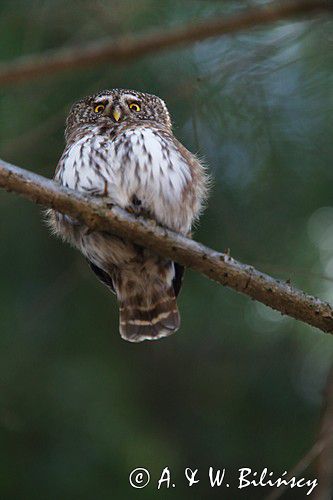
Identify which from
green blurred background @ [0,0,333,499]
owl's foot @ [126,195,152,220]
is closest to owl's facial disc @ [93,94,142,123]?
green blurred background @ [0,0,333,499]

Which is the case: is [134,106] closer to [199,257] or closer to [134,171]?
[134,171]

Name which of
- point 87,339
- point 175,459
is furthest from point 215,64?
point 175,459

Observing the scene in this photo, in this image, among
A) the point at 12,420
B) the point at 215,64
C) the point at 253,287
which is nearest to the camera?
the point at 253,287

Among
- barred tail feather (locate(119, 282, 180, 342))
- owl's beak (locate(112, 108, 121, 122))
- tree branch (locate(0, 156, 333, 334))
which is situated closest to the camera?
tree branch (locate(0, 156, 333, 334))

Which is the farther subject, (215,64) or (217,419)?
(217,419)

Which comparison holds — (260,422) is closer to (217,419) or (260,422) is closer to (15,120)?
(217,419)

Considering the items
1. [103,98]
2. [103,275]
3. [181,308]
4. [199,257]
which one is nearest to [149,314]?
[103,275]

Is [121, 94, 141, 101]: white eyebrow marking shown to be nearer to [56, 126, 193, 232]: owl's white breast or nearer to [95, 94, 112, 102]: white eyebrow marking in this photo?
[95, 94, 112, 102]: white eyebrow marking
